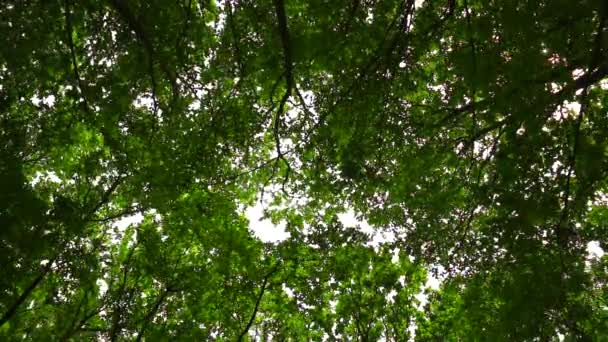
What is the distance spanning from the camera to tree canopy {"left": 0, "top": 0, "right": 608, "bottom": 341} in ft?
12.4

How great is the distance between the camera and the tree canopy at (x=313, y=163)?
379cm

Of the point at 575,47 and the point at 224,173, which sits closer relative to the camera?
the point at 575,47

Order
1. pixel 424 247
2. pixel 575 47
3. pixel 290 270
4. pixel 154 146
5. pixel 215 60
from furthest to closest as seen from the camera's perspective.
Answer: pixel 290 270 → pixel 424 247 → pixel 154 146 → pixel 215 60 → pixel 575 47

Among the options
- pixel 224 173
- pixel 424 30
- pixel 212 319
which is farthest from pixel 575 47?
pixel 212 319

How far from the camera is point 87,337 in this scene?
1534 cm

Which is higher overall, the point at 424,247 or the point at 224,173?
the point at 224,173

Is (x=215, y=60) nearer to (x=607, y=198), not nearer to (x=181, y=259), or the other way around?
(x=607, y=198)

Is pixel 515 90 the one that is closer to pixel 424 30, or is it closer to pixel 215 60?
pixel 424 30

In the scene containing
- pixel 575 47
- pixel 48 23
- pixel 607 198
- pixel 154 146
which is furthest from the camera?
pixel 607 198

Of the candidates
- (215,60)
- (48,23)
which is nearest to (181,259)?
(215,60)

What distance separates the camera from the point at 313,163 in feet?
28.8

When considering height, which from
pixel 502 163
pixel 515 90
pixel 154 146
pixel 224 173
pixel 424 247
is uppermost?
pixel 224 173

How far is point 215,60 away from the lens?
22.2 ft

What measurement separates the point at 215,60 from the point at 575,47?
4.56 m
